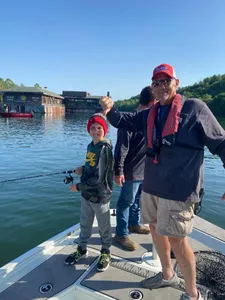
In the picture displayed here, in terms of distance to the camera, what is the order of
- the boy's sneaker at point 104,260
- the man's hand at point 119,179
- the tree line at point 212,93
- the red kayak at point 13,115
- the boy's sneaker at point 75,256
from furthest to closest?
the tree line at point 212,93
the red kayak at point 13,115
the man's hand at point 119,179
the boy's sneaker at point 75,256
the boy's sneaker at point 104,260

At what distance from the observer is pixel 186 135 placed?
2.09m

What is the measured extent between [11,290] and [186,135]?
2.54 m

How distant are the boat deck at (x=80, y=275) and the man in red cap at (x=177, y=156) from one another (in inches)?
25.1

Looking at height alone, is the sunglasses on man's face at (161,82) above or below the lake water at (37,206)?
above

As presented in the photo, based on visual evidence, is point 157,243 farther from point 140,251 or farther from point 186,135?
point 186,135

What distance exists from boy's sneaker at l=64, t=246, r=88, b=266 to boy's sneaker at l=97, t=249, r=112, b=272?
0.28 metres

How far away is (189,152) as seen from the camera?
2123 millimetres

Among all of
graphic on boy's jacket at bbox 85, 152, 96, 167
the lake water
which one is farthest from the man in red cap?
the lake water

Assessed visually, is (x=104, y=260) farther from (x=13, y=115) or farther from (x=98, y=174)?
(x=13, y=115)

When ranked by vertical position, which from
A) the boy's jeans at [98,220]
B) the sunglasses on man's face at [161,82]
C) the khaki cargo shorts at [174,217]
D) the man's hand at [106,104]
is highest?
the sunglasses on man's face at [161,82]

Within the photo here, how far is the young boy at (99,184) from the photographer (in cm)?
289

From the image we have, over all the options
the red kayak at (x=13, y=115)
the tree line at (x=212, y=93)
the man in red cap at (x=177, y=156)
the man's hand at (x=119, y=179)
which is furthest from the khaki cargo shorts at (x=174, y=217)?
the red kayak at (x=13, y=115)

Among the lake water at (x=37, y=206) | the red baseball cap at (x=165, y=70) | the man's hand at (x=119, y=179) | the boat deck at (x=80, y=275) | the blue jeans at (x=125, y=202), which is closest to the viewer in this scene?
the red baseball cap at (x=165, y=70)

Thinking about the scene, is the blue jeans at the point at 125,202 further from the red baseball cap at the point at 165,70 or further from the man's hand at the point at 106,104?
the red baseball cap at the point at 165,70
